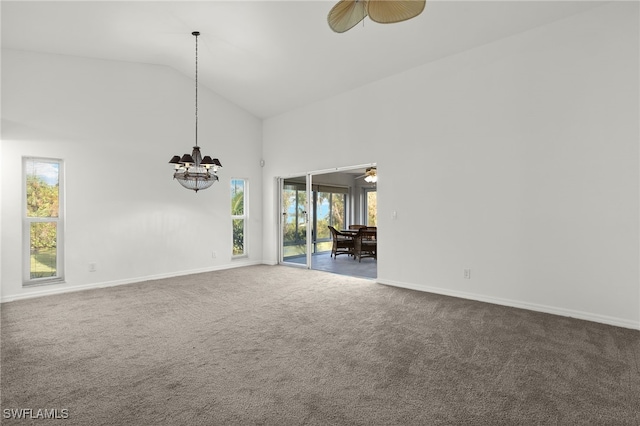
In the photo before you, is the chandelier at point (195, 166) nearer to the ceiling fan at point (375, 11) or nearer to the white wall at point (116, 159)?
the white wall at point (116, 159)

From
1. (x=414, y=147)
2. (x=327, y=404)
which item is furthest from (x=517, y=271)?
(x=327, y=404)

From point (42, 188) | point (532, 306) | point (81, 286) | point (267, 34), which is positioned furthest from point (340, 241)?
point (42, 188)

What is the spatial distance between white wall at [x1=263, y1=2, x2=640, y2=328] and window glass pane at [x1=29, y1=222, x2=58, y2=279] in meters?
4.99

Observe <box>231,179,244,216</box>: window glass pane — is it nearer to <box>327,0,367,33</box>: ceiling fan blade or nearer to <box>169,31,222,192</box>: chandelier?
<box>169,31,222,192</box>: chandelier

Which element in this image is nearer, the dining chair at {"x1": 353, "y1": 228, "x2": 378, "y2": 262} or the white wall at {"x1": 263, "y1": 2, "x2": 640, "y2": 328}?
the white wall at {"x1": 263, "y1": 2, "x2": 640, "y2": 328}

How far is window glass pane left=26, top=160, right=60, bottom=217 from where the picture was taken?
15.7 ft

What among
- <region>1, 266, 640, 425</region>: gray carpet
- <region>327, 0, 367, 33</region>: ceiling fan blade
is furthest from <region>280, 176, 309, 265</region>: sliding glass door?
<region>327, 0, 367, 33</region>: ceiling fan blade

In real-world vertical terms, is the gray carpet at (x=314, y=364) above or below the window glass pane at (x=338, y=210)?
below

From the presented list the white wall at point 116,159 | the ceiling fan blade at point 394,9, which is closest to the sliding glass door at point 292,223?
the white wall at point 116,159

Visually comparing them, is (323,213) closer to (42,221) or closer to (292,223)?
(292,223)

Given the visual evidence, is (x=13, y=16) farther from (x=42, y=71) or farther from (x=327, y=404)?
(x=327, y=404)

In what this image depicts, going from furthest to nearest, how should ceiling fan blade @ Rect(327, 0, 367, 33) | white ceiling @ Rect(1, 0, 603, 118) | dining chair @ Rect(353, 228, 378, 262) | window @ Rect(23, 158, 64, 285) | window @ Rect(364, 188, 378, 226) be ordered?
window @ Rect(364, 188, 378, 226) → dining chair @ Rect(353, 228, 378, 262) → window @ Rect(23, 158, 64, 285) → white ceiling @ Rect(1, 0, 603, 118) → ceiling fan blade @ Rect(327, 0, 367, 33)

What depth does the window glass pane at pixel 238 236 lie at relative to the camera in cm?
722

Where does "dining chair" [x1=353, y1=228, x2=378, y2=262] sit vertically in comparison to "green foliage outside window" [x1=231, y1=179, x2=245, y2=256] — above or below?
below
